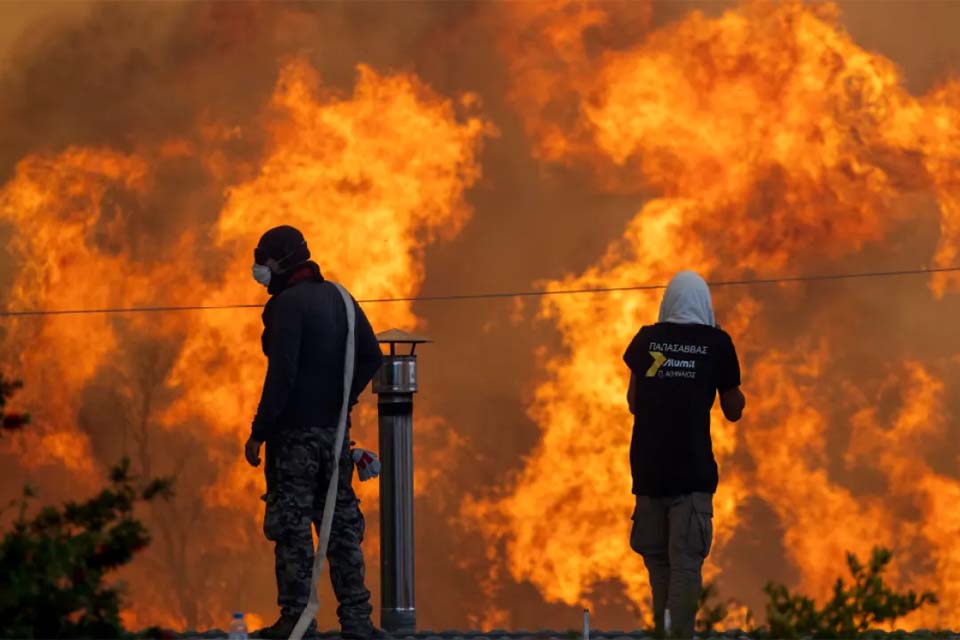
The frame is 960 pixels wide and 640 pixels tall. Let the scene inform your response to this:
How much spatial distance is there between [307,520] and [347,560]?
299 mm

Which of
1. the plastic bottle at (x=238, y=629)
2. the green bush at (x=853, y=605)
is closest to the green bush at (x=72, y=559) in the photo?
the plastic bottle at (x=238, y=629)

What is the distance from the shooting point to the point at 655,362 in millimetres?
9117

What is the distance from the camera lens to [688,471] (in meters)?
9.06

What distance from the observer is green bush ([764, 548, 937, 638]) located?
738 centimetres

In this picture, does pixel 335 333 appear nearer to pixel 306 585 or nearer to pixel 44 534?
pixel 306 585

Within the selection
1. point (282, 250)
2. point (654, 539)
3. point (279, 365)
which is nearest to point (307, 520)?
point (279, 365)

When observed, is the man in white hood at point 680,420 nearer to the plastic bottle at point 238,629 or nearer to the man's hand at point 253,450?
the man's hand at point 253,450

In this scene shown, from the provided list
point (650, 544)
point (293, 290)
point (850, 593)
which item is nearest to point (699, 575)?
point (650, 544)

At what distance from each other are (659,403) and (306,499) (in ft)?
6.20

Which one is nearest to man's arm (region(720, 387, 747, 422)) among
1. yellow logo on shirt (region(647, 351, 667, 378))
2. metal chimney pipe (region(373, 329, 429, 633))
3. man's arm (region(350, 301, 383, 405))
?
yellow logo on shirt (region(647, 351, 667, 378))

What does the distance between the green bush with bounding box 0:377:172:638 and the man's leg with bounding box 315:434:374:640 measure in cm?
285

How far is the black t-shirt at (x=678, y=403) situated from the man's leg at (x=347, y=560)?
161cm

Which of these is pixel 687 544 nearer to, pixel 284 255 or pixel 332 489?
pixel 332 489

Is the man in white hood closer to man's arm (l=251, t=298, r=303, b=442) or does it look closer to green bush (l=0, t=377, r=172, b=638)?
man's arm (l=251, t=298, r=303, b=442)
